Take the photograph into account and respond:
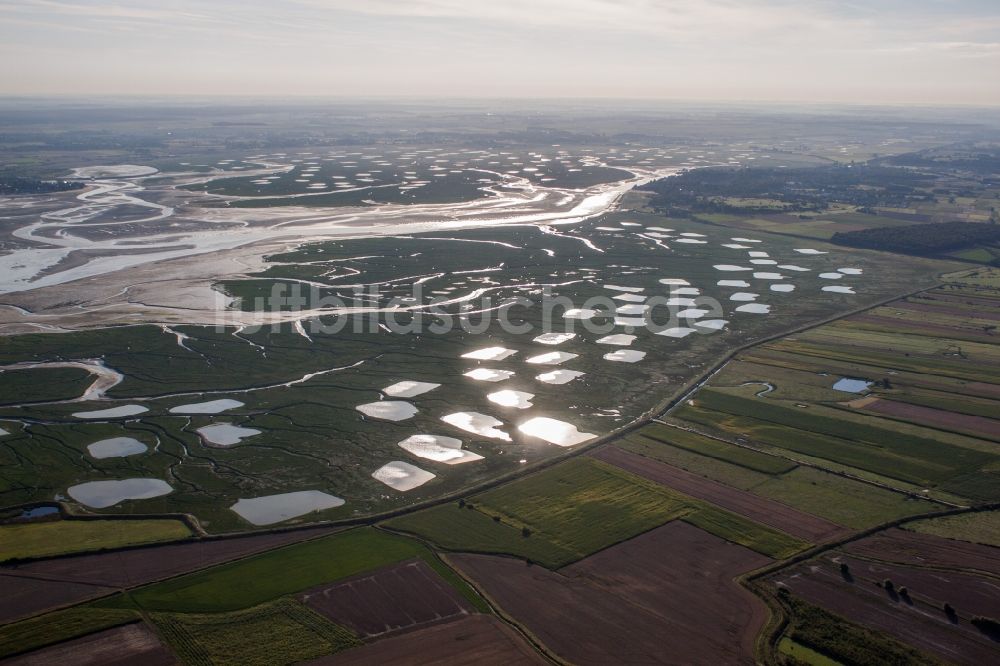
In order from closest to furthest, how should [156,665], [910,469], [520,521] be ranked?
1. [156,665]
2. [520,521]
3. [910,469]

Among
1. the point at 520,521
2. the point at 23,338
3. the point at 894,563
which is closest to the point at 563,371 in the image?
the point at 520,521

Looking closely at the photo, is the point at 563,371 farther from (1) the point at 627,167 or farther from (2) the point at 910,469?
(1) the point at 627,167

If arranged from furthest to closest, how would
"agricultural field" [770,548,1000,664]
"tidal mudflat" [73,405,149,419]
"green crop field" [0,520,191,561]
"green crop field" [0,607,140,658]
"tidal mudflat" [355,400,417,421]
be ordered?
"tidal mudflat" [355,400,417,421], "tidal mudflat" [73,405,149,419], "green crop field" [0,520,191,561], "agricultural field" [770,548,1000,664], "green crop field" [0,607,140,658]

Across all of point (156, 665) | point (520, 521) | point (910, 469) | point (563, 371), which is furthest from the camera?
point (563, 371)

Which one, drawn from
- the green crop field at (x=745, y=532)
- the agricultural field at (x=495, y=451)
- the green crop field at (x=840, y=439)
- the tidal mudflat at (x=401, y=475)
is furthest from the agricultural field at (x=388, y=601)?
the green crop field at (x=840, y=439)

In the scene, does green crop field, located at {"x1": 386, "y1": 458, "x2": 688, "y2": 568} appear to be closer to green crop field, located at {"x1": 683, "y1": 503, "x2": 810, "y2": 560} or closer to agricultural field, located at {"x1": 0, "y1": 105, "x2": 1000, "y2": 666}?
agricultural field, located at {"x1": 0, "y1": 105, "x2": 1000, "y2": 666}

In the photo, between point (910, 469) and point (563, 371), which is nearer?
point (910, 469)


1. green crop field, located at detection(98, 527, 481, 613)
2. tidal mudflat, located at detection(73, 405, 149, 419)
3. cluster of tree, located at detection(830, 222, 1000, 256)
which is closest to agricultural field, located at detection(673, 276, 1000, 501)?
green crop field, located at detection(98, 527, 481, 613)
